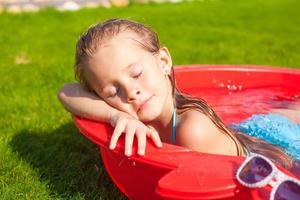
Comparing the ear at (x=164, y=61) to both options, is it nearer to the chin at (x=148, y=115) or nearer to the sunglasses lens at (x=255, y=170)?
the chin at (x=148, y=115)

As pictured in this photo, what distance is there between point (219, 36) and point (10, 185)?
147 inches

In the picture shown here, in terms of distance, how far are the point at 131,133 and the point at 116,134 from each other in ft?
0.19

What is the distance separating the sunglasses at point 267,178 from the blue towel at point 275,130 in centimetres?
105

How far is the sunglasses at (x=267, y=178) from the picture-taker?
1.82m

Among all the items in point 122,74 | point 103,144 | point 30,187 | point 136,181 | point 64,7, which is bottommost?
point 64,7

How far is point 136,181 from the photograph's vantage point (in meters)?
2.36

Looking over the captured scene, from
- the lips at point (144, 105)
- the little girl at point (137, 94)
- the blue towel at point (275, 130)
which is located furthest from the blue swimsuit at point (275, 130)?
the lips at point (144, 105)

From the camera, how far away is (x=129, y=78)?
236 centimetres

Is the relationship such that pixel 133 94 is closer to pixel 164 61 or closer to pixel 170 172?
pixel 164 61

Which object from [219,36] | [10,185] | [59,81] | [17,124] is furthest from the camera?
[219,36]

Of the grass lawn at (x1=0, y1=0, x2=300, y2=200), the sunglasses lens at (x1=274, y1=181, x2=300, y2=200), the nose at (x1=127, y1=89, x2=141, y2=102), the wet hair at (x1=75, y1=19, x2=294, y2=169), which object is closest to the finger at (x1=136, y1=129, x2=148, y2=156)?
the nose at (x1=127, y1=89, x2=141, y2=102)

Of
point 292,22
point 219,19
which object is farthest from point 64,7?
point 292,22

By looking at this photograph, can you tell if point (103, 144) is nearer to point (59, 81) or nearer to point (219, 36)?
point (59, 81)

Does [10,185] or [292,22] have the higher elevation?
[10,185]
